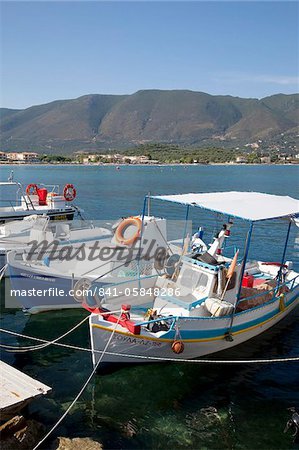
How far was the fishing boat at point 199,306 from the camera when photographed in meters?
11.7

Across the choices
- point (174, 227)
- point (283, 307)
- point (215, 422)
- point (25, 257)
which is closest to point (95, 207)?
point (174, 227)

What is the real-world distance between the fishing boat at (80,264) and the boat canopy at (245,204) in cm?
249

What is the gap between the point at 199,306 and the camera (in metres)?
12.9

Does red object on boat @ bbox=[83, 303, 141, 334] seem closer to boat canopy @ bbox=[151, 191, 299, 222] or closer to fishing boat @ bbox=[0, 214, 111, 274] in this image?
boat canopy @ bbox=[151, 191, 299, 222]

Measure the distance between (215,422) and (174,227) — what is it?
43.6ft

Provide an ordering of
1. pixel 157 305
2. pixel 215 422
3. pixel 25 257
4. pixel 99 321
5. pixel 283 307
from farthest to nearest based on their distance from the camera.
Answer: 1. pixel 25 257
2. pixel 283 307
3. pixel 157 305
4. pixel 99 321
5. pixel 215 422

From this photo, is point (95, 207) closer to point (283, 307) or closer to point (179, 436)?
point (283, 307)

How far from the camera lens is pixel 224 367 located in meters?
12.9

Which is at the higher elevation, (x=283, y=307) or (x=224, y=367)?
(x=283, y=307)

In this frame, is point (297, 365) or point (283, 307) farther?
point (283, 307)

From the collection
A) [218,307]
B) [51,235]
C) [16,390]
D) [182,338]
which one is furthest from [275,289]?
[51,235]

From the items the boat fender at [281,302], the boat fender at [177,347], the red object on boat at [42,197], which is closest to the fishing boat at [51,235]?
the boat fender at [177,347]

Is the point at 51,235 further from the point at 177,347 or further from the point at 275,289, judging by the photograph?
the point at 275,289

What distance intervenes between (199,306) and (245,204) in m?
3.61
